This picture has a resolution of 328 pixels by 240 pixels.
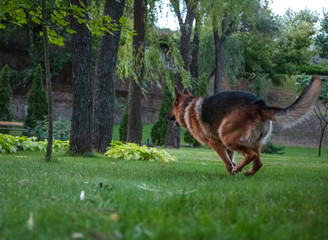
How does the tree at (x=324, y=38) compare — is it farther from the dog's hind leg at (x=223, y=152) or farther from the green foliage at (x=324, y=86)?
→ the dog's hind leg at (x=223, y=152)

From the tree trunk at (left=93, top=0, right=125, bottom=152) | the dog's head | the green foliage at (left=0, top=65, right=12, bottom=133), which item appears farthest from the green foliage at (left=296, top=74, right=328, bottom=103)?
the dog's head

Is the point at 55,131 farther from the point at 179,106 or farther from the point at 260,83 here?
the point at 260,83

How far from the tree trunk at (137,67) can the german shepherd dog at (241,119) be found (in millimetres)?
6889

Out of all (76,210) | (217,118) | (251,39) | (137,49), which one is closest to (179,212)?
(76,210)

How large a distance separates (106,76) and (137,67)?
292 centimetres

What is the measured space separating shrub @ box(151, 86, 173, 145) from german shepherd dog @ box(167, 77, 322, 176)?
62.3ft

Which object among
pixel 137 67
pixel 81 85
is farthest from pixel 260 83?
pixel 81 85

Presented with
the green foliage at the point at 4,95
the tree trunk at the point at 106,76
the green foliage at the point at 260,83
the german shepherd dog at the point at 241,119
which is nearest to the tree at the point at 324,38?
the tree trunk at the point at 106,76

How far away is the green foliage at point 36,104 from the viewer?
56.7 ft

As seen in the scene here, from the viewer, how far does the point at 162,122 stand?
2586 cm

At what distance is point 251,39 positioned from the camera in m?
32.5

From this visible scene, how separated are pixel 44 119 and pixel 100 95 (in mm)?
8342

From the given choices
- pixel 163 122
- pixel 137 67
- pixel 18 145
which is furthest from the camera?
pixel 163 122

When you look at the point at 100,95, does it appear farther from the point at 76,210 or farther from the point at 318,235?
the point at 318,235
